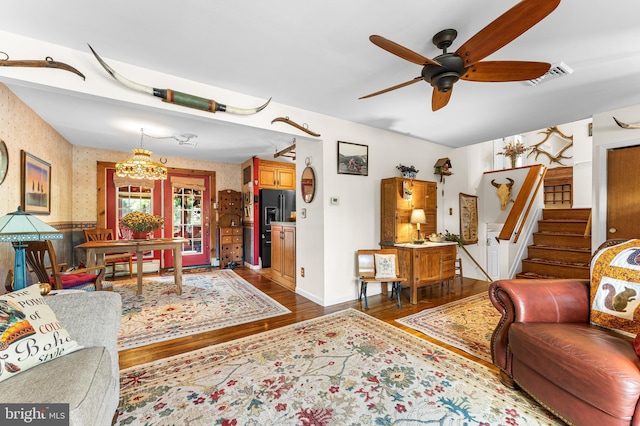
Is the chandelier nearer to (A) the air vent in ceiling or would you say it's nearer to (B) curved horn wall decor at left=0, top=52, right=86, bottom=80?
(B) curved horn wall decor at left=0, top=52, right=86, bottom=80

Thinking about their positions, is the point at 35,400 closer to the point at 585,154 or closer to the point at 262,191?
the point at 262,191

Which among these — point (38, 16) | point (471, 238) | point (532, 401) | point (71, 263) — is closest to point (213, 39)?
point (38, 16)

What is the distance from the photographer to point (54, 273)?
258cm

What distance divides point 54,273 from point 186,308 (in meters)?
1.31

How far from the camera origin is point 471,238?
17.2 feet

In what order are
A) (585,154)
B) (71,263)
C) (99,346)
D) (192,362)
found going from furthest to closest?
1. (585,154)
2. (71,263)
3. (192,362)
4. (99,346)

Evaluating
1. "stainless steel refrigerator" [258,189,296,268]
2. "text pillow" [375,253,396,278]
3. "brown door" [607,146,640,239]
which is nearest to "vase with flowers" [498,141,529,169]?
"brown door" [607,146,640,239]

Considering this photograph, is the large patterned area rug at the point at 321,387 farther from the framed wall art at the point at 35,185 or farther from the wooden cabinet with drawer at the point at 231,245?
the wooden cabinet with drawer at the point at 231,245

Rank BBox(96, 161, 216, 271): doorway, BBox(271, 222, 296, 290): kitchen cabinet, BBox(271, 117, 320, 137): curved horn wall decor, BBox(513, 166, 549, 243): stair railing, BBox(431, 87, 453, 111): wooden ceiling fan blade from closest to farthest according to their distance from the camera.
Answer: BBox(431, 87, 453, 111): wooden ceiling fan blade, BBox(271, 117, 320, 137): curved horn wall decor, BBox(271, 222, 296, 290): kitchen cabinet, BBox(513, 166, 549, 243): stair railing, BBox(96, 161, 216, 271): doorway

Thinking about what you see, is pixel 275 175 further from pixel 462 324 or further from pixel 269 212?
pixel 462 324

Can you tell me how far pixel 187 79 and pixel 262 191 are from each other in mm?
3127

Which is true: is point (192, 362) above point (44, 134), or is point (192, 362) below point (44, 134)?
below

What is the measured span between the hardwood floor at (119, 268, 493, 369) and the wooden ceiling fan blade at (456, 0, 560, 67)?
2221mm

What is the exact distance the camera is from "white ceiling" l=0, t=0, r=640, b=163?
1.65 metres
